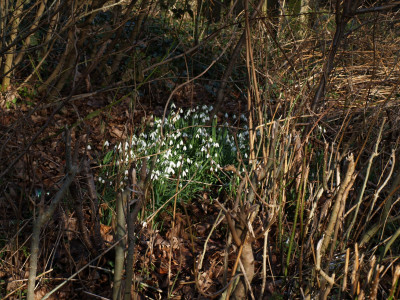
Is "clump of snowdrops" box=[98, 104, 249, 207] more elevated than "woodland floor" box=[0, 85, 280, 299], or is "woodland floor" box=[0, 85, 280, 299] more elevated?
"clump of snowdrops" box=[98, 104, 249, 207]

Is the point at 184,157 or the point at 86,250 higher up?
the point at 184,157

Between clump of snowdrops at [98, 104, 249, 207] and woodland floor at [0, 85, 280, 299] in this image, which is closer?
woodland floor at [0, 85, 280, 299]

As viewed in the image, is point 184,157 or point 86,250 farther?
point 184,157

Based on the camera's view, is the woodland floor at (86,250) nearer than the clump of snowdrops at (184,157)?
Yes

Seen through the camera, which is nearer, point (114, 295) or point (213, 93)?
point (114, 295)

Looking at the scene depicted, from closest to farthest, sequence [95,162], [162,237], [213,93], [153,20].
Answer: [162,237] → [95,162] → [213,93] → [153,20]

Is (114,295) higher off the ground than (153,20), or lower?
lower

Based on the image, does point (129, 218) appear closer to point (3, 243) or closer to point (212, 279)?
point (212, 279)

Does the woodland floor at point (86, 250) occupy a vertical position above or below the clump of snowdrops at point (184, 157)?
below

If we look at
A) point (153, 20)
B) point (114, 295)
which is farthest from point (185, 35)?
point (114, 295)

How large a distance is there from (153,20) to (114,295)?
5.80 meters

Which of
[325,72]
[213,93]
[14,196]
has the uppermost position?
[325,72]

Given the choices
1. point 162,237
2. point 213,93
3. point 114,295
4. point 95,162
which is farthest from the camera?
point 213,93

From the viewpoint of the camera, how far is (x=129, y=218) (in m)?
1.98
